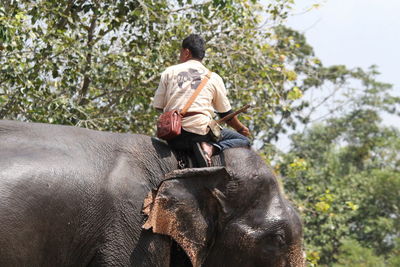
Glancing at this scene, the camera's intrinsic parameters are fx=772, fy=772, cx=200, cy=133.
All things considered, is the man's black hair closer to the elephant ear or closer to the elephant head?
the elephant head

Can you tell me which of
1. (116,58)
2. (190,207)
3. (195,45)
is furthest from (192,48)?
(116,58)

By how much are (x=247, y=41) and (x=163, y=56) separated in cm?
134

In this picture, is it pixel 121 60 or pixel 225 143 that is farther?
pixel 121 60

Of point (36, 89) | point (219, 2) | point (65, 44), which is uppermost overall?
point (219, 2)

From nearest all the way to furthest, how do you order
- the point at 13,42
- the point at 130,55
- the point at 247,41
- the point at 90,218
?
the point at 90,218 < the point at 13,42 < the point at 130,55 < the point at 247,41

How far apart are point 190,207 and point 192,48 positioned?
1081 millimetres

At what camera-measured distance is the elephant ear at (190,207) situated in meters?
4.25

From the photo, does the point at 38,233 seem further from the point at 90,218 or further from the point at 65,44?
the point at 65,44

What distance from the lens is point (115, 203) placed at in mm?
4109

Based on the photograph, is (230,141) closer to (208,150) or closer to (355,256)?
(208,150)

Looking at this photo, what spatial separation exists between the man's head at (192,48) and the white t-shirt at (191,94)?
5 cm

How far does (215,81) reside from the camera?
15.9ft

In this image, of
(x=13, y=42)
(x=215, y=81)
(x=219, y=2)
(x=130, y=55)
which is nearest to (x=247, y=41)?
(x=219, y=2)

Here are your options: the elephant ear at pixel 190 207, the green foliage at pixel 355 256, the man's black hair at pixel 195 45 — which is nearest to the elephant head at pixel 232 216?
the elephant ear at pixel 190 207
